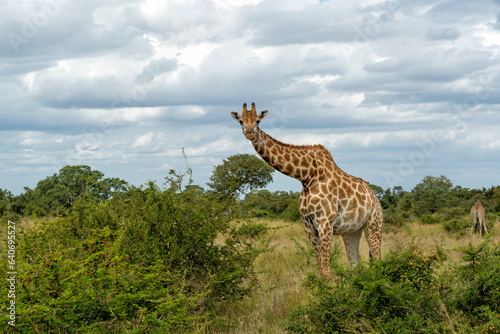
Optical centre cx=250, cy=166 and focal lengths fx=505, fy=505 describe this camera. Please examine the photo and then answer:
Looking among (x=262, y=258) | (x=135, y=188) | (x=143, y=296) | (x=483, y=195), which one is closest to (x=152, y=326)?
(x=143, y=296)

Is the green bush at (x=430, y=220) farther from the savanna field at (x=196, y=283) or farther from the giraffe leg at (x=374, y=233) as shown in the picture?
the giraffe leg at (x=374, y=233)

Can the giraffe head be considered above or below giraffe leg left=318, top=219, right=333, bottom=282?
above

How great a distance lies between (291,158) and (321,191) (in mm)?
727

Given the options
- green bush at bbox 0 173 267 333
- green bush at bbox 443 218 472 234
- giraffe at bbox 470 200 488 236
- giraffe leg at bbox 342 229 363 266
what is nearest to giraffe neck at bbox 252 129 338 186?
green bush at bbox 0 173 267 333

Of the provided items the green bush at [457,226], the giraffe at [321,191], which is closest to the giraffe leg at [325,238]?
the giraffe at [321,191]

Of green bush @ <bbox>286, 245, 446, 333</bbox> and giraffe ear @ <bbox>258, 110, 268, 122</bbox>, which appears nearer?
green bush @ <bbox>286, 245, 446, 333</bbox>

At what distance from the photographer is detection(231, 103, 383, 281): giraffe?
8072mm

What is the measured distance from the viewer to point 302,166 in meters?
8.37

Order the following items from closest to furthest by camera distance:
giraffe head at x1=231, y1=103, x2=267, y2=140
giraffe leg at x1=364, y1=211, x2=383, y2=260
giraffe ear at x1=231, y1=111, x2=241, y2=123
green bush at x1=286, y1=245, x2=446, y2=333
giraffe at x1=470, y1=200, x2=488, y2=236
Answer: green bush at x1=286, y1=245, x2=446, y2=333, giraffe head at x1=231, y1=103, x2=267, y2=140, giraffe ear at x1=231, y1=111, x2=241, y2=123, giraffe leg at x1=364, y1=211, x2=383, y2=260, giraffe at x1=470, y1=200, x2=488, y2=236

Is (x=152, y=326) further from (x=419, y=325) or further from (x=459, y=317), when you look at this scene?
(x=459, y=317)

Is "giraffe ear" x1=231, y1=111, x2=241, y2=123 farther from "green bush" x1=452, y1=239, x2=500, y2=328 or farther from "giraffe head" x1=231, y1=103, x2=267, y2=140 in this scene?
"green bush" x1=452, y1=239, x2=500, y2=328

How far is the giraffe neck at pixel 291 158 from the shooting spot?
816cm

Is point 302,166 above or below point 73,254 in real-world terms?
above

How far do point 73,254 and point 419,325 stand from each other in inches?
177
